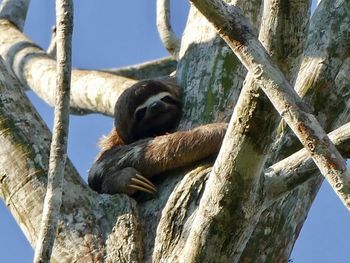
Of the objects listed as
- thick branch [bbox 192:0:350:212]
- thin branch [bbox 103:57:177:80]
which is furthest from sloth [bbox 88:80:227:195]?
thin branch [bbox 103:57:177:80]

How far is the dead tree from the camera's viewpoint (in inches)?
158

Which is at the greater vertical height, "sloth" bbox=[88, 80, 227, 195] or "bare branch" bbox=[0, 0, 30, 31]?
"bare branch" bbox=[0, 0, 30, 31]

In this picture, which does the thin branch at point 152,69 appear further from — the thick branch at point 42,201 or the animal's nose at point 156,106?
the thick branch at point 42,201

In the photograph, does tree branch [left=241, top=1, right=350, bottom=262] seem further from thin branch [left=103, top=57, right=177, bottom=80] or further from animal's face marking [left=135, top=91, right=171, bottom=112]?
thin branch [left=103, top=57, right=177, bottom=80]

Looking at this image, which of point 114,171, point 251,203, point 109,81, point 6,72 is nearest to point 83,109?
point 109,81

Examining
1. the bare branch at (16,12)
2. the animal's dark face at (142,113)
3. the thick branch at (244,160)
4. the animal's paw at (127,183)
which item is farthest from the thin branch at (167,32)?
Result: the thick branch at (244,160)

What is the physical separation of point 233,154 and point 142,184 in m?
1.62

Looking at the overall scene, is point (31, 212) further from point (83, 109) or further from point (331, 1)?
point (83, 109)

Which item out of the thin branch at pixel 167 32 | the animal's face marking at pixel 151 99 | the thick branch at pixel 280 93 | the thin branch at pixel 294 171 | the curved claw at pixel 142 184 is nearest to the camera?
the thick branch at pixel 280 93

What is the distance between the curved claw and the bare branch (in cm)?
528

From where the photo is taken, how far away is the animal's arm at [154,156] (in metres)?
5.89

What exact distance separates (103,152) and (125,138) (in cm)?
47

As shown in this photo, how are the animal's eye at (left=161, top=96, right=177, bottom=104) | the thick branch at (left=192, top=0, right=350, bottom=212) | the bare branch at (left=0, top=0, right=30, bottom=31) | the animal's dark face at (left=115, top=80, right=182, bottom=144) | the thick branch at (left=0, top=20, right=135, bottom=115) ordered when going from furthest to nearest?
the bare branch at (left=0, top=0, right=30, bottom=31)
the thick branch at (left=0, top=20, right=135, bottom=115)
the animal's dark face at (left=115, top=80, right=182, bottom=144)
the animal's eye at (left=161, top=96, right=177, bottom=104)
the thick branch at (left=192, top=0, right=350, bottom=212)

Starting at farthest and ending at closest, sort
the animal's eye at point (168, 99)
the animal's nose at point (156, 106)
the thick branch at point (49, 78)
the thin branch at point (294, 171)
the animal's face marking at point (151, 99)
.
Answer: the thick branch at point (49, 78) < the animal's face marking at point (151, 99) < the animal's nose at point (156, 106) < the animal's eye at point (168, 99) < the thin branch at point (294, 171)
